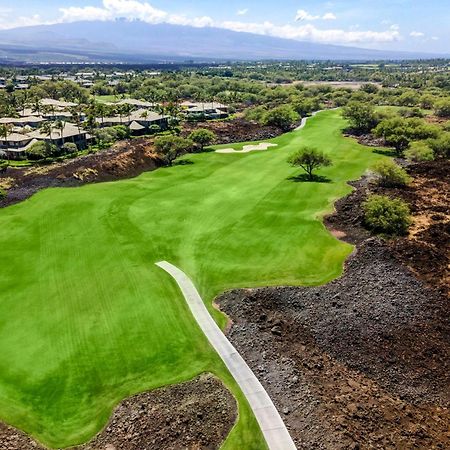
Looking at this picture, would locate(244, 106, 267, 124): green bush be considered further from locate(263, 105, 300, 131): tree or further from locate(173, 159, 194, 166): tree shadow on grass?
locate(173, 159, 194, 166): tree shadow on grass

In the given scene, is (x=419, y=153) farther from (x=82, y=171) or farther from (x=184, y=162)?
(x=82, y=171)

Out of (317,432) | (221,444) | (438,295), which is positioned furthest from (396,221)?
(221,444)

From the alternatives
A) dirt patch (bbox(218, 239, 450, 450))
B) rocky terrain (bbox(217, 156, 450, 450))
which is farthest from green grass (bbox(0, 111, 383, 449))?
dirt patch (bbox(218, 239, 450, 450))

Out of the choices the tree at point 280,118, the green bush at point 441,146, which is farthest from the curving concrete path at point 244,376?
the tree at point 280,118

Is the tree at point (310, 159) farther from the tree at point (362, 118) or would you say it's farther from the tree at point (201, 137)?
the tree at point (362, 118)

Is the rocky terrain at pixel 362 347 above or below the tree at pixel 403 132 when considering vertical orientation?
below

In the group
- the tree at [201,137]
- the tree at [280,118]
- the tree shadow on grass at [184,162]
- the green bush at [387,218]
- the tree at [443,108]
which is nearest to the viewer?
the green bush at [387,218]
